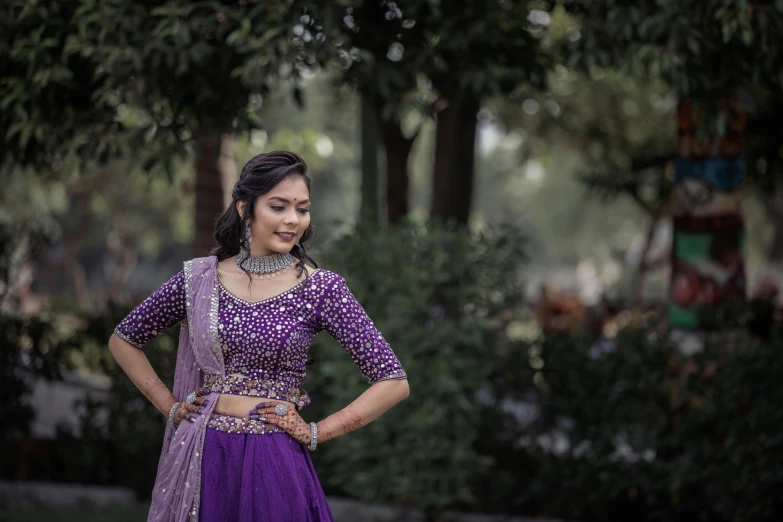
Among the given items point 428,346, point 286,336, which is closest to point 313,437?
point 286,336

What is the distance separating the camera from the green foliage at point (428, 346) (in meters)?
6.15

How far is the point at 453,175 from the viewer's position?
8.01m

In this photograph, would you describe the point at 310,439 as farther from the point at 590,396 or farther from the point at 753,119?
the point at 753,119

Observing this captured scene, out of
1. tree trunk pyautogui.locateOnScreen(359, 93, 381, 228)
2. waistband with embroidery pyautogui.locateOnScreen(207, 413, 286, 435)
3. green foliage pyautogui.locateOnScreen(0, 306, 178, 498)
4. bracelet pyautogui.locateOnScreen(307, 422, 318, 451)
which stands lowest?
green foliage pyautogui.locateOnScreen(0, 306, 178, 498)

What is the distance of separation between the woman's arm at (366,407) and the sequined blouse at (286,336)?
3 cm

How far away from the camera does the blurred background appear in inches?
205

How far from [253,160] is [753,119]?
6480 millimetres

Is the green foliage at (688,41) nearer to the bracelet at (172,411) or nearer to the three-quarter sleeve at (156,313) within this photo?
the three-quarter sleeve at (156,313)

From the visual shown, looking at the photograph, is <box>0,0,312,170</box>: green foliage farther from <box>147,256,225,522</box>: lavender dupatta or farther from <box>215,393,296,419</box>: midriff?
<box>215,393,296,419</box>: midriff

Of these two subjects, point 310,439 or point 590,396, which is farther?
point 590,396

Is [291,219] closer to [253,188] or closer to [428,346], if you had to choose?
[253,188]

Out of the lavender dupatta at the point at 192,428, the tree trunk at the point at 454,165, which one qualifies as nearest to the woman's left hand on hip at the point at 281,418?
the lavender dupatta at the point at 192,428

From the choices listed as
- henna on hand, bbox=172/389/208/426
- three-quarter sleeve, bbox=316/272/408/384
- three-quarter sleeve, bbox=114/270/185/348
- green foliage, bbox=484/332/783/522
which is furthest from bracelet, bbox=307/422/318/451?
green foliage, bbox=484/332/783/522

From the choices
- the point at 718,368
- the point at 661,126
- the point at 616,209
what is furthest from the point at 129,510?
the point at 616,209
